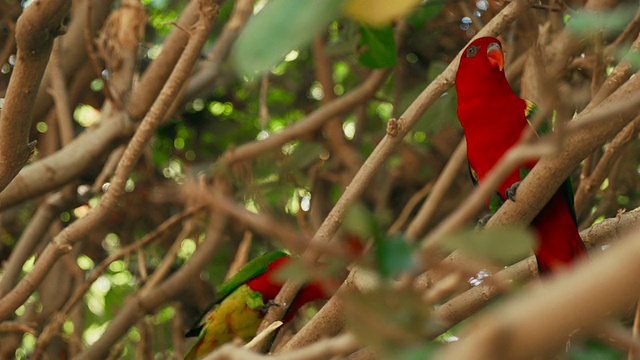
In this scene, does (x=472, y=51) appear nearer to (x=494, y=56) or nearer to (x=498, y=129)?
(x=494, y=56)

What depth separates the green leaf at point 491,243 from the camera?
0.63 m

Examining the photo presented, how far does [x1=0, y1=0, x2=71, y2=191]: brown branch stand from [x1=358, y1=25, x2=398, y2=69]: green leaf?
707 millimetres

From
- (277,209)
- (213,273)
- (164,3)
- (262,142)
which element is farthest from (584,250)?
(164,3)

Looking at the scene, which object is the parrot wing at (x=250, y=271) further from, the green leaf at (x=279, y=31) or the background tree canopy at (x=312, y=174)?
the green leaf at (x=279, y=31)

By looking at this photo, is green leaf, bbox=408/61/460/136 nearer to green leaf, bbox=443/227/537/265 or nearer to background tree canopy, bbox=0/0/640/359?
background tree canopy, bbox=0/0/640/359

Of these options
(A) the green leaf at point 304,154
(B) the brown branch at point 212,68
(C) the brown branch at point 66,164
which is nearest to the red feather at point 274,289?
(A) the green leaf at point 304,154

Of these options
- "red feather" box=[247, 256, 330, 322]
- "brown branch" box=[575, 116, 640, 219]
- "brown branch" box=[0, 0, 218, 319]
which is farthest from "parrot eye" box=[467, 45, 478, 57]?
"red feather" box=[247, 256, 330, 322]

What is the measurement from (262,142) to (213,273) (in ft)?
2.30

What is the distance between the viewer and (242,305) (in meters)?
2.54

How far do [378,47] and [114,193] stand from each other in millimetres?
732

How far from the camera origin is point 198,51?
1914mm

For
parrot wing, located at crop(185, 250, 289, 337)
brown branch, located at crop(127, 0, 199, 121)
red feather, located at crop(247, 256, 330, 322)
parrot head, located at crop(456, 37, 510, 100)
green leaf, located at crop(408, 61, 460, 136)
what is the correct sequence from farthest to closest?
green leaf, located at crop(408, 61, 460, 136), parrot wing, located at crop(185, 250, 289, 337), red feather, located at crop(247, 256, 330, 322), brown branch, located at crop(127, 0, 199, 121), parrot head, located at crop(456, 37, 510, 100)

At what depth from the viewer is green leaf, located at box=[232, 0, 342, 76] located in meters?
0.53

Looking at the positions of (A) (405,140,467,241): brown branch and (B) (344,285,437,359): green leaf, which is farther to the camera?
(A) (405,140,467,241): brown branch
